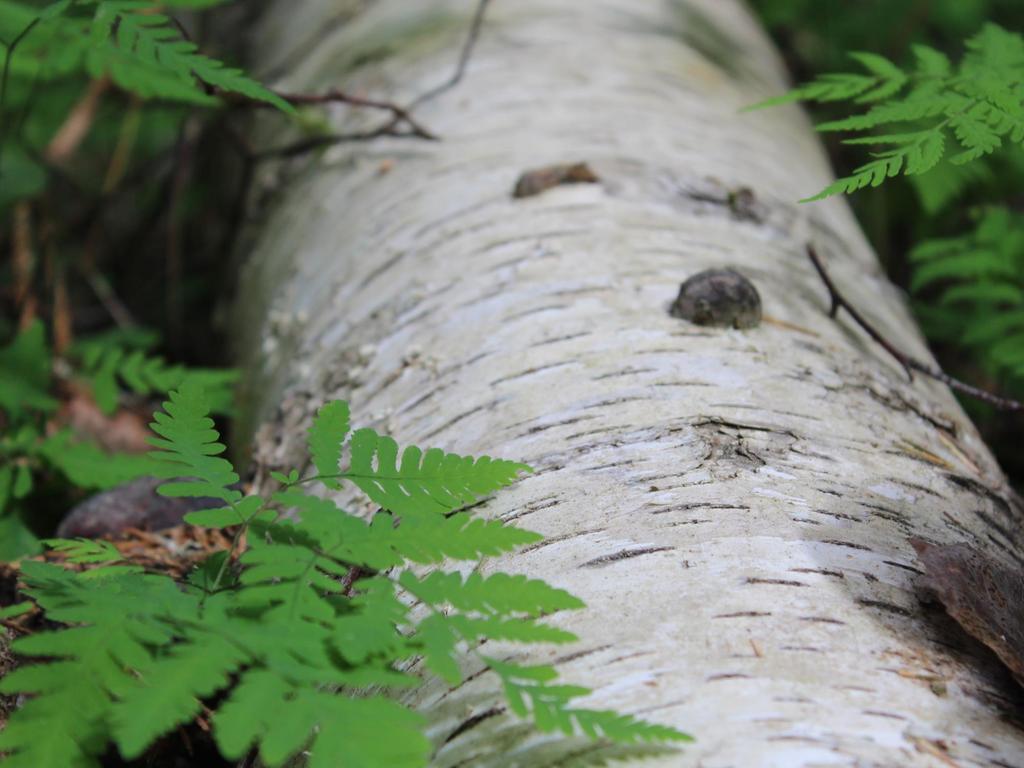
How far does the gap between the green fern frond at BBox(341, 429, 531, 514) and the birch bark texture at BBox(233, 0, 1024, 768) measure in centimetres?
12

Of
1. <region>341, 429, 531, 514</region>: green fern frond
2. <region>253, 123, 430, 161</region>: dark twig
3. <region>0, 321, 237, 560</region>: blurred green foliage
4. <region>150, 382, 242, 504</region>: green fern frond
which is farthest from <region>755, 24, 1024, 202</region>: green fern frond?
<region>0, 321, 237, 560</region>: blurred green foliage

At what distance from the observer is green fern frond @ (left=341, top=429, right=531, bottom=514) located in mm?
1433

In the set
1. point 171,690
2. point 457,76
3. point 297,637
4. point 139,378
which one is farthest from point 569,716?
point 457,76

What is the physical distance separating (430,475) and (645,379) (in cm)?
53

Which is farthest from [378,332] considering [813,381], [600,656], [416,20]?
[416,20]

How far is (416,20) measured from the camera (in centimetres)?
355

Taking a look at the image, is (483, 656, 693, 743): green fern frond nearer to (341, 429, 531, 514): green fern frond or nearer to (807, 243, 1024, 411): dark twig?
(341, 429, 531, 514): green fern frond

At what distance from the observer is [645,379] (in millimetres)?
1769

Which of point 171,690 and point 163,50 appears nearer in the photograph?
point 171,690

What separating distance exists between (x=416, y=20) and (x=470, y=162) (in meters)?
1.21

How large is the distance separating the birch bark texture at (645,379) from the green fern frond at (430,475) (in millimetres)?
124

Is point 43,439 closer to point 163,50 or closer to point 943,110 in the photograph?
point 163,50

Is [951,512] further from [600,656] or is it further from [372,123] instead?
[372,123]

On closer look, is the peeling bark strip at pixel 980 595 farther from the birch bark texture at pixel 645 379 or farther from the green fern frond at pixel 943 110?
the green fern frond at pixel 943 110
